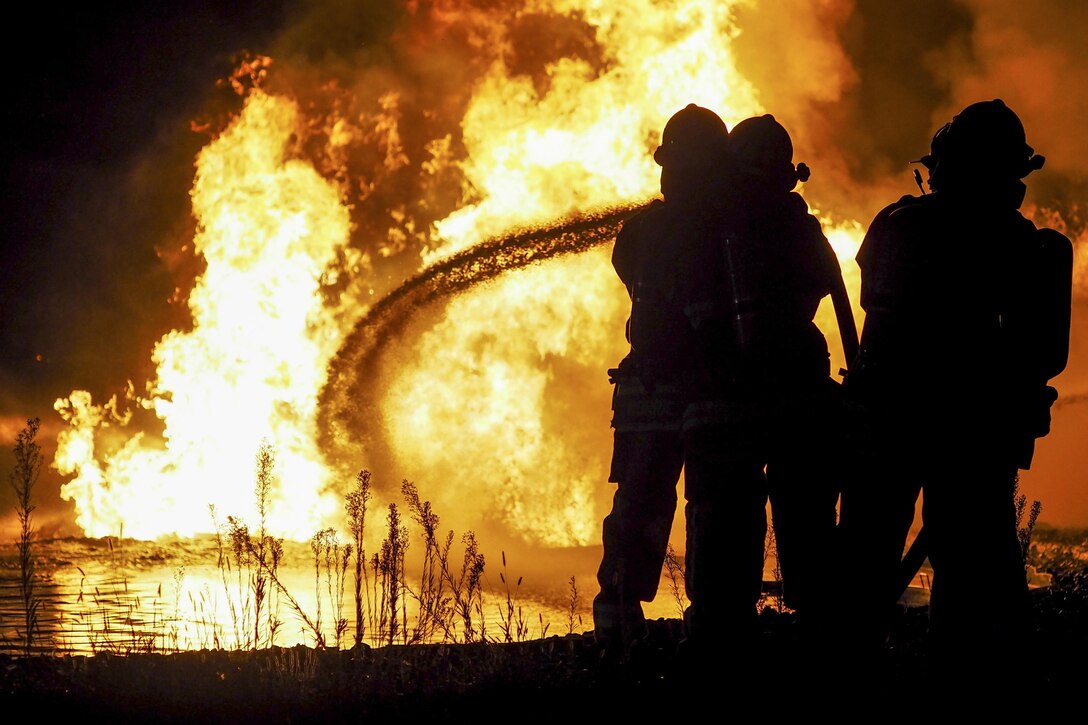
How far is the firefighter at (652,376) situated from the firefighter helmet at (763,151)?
201 mm

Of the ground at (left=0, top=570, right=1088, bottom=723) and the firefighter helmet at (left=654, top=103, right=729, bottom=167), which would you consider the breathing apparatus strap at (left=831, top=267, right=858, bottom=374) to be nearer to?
the firefighter helmet at (left=654, top=103, right=729, bottom=167)

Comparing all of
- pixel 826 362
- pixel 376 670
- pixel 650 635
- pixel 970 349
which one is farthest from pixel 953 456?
pixel 376 670

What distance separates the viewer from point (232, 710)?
506cm

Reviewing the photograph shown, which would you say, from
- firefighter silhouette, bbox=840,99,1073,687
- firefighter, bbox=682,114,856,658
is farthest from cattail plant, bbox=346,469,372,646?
firefighter silhouette, bbox=840,99,1073,687

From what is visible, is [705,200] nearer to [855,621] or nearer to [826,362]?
[826,362]

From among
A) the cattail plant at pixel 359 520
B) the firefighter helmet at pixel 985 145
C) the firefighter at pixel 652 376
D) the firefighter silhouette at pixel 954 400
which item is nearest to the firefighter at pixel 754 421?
the firefighter at pixel 652 376

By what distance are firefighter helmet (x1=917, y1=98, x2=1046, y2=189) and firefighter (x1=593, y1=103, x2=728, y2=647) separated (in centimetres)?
134

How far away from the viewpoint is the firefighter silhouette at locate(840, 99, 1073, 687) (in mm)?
5055

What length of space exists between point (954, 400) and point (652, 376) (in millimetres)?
1774

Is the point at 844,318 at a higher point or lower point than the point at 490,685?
higher

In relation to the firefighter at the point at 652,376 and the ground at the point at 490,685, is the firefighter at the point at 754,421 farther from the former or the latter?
the ground at the point at 490,685

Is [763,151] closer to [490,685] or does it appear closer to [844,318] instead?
[844,318]

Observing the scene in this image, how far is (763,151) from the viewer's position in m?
5.91

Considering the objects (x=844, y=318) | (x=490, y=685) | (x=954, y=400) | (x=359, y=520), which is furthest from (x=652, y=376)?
(x=359, y=520)
